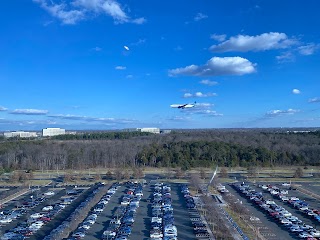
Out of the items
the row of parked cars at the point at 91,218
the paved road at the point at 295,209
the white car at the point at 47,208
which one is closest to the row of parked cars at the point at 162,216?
the row of parked cars at the point at 91,218

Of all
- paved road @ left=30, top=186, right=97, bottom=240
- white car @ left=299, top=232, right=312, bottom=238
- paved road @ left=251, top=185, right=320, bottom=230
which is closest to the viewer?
white car @ left=299, top=232, right=312, bottom=238

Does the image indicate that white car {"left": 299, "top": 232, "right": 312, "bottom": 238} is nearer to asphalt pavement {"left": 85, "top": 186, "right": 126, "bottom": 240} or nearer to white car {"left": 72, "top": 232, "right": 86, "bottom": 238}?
asphalt pavement {"left": 85, "top": 186, "right": 126, "bottom": 240}

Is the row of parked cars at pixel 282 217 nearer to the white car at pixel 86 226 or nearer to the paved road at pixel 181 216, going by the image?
the paved road at pixel 181 216

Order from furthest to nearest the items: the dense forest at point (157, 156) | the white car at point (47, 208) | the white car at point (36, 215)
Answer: the dense forest at point (157, 156) < the white car at point (47, 208) < the white car at point (36, 215)

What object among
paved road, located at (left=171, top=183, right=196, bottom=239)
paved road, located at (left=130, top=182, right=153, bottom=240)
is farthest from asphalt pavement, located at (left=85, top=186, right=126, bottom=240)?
paved road, located at (left=171, top=183, right=196, bottom=239)

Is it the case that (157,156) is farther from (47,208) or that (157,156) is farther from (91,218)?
(91,218)

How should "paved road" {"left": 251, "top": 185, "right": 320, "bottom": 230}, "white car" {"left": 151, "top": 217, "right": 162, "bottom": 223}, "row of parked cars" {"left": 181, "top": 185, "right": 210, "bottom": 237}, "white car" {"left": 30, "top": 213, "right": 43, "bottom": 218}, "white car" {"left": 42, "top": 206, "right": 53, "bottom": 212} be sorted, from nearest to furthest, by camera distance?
"row of parked cars" {"left": 181, "top": 185, "right": 210, "bottom": 237} < "white car" {"left": 151, "top": 217, "right": 162, "bottom": 223} < "paved road" {"left": 251, "top": 185, "right": 320, "bottom": 230} < "white car" {"left": 30, "top": 213, "right": 43, "bottom": 218} < "white car" {"left": 42, "top": 206, "right": 53, "bottom": 212}
